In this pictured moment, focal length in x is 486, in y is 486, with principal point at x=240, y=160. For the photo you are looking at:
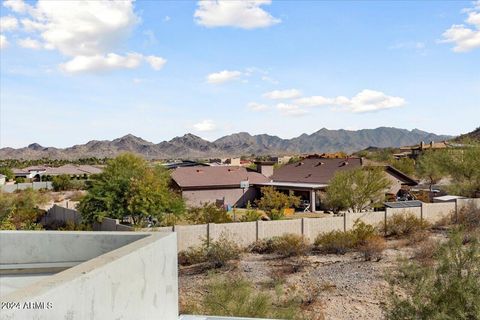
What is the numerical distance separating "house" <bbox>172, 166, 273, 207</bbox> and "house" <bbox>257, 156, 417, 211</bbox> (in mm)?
1529

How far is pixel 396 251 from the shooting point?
24266mm

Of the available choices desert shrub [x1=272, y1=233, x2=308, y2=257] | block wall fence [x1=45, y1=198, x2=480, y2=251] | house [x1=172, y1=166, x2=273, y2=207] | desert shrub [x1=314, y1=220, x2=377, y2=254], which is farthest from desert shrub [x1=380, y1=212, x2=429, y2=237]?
house [x1=172, y1=166, x2=273, y2=207]

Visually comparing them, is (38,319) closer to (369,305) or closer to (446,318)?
(446,318)

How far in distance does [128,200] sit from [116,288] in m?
23.1

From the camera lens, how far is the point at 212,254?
73.1 ft

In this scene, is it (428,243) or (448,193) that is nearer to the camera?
(428,243)

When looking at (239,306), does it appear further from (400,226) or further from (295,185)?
(295,185)

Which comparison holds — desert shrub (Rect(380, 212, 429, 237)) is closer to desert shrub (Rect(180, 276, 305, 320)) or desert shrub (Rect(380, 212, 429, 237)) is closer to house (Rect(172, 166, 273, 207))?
desert shrub (Rect(180, 276, 305, 320))

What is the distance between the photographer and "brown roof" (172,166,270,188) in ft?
140

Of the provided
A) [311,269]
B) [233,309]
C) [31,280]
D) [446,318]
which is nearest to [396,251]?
[311,269]

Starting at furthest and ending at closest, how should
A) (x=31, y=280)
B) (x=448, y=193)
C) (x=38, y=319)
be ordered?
(x=448, y=193)
(x=31, y=280)
(x=38, y=319)

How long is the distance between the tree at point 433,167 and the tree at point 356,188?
1141 cm

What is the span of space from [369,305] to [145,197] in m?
14.2

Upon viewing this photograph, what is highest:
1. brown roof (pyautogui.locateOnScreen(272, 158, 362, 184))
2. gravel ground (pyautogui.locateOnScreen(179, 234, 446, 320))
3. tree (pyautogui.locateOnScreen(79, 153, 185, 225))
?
brown roof (pyautogui.locateOnScreen(272, 158, 362, 184))
